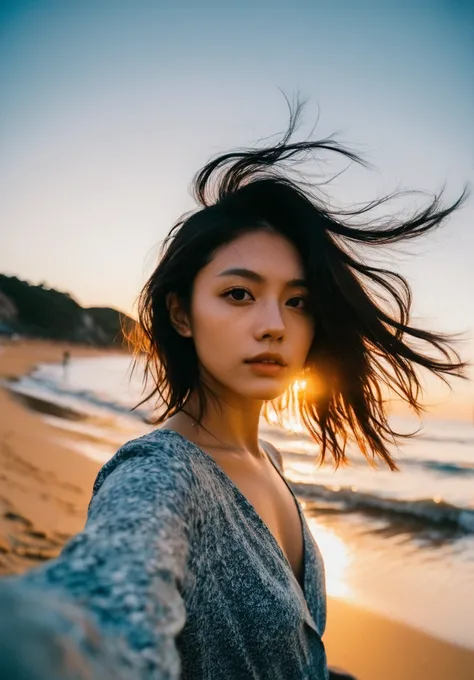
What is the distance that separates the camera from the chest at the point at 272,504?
1.92 metres

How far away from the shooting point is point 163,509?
2.92 feet

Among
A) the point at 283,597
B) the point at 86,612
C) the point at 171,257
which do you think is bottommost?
the point at 283,597

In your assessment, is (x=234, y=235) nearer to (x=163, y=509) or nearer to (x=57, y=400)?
(x=163, y=509)

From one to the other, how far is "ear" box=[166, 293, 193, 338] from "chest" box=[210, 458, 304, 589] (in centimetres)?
52

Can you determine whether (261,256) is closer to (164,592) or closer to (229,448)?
(229,448)

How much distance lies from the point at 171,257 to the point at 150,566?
4.84ft

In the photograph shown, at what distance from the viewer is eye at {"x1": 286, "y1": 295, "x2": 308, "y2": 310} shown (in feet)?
6.54

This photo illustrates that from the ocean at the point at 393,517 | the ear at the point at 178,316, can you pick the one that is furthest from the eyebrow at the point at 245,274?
the ocean at the point at 393,517

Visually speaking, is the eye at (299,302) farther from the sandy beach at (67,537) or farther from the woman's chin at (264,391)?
the sandy beach at (67,537)

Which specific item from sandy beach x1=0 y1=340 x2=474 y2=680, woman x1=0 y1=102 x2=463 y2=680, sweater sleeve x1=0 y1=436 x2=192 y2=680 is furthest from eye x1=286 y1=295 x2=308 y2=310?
sandy beach x1=0 y1=340 x2=474 y2=680

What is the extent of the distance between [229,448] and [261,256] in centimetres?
75

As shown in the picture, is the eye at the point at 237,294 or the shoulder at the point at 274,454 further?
the shoulder at the point at 274,454

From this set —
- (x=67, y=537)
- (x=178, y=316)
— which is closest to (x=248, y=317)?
(x=178, y=316)

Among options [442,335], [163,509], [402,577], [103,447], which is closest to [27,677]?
[163,509]
